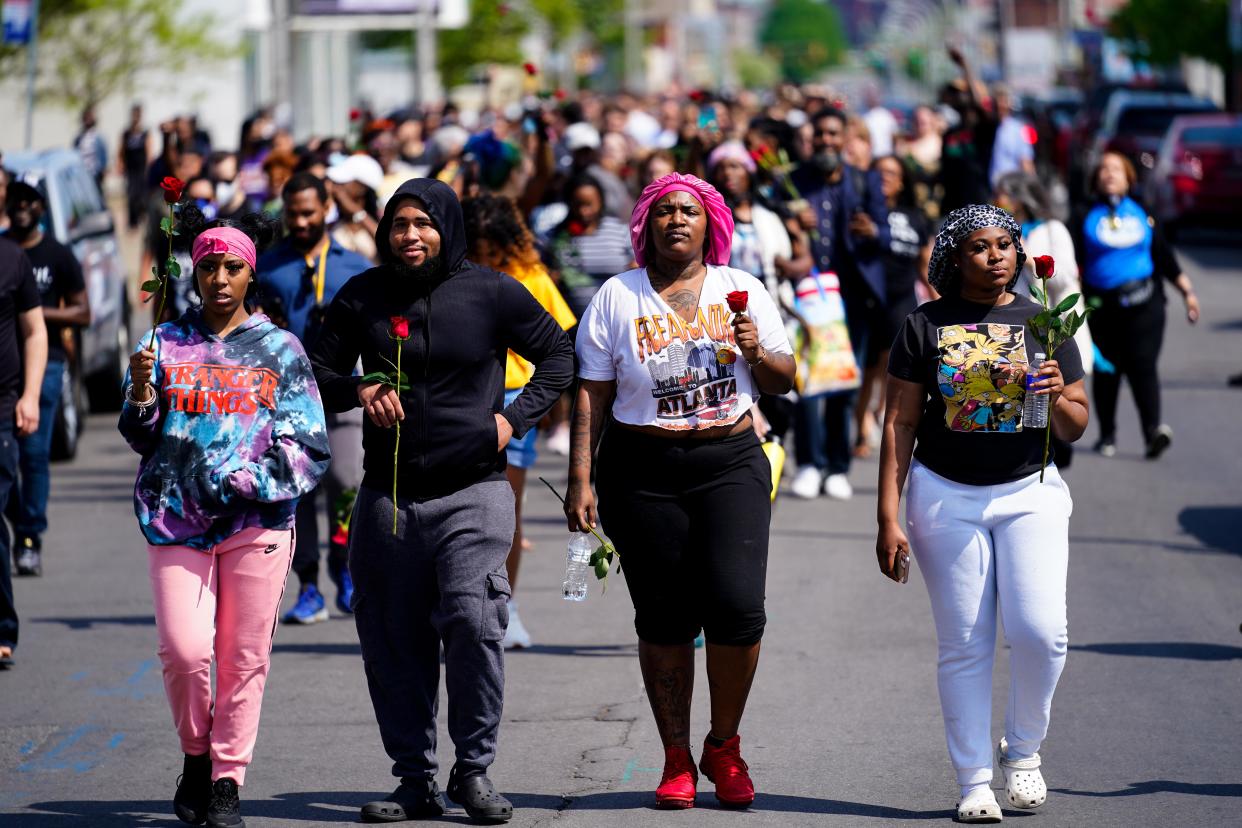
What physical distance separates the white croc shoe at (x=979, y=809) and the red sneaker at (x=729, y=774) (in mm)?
647

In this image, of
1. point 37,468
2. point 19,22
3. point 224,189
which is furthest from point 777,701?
point 19,22

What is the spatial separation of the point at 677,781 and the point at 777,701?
154 centimetres

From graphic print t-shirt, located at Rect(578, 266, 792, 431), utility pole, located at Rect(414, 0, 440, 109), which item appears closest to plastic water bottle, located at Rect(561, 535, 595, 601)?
graphic print t-shirt, located at Rect(578, 266, 792, 431)

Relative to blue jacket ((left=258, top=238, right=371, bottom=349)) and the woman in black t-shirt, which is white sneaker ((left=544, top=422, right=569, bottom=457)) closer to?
blue jacket ((left=258, top=238, right=371, bottom=349))

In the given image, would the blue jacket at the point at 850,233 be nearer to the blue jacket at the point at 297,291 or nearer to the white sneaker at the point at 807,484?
the white sneaker at the point at 807,484

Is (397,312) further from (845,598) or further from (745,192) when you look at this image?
(745,192)

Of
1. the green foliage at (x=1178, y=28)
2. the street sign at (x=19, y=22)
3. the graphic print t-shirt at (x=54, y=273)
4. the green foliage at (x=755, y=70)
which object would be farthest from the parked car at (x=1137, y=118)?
the green foliage at (x=755, y=70)

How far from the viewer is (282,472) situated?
598cm

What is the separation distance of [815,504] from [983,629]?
609 cm

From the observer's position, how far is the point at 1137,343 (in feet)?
42.7

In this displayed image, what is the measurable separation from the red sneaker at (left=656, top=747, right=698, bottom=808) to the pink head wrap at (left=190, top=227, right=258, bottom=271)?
6.39ft

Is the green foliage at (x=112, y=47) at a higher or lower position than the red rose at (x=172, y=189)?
higher

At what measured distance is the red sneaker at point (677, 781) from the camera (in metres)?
6.12

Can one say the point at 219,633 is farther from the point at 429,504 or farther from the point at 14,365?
the point at 14,365
